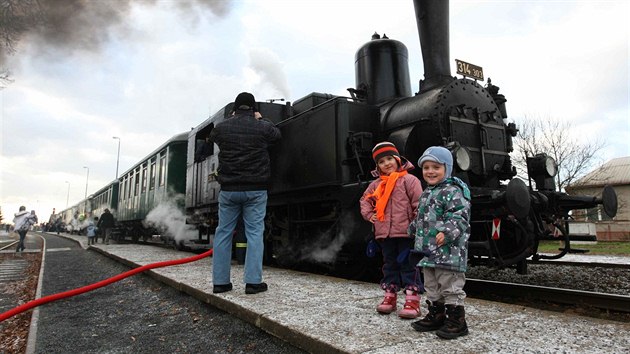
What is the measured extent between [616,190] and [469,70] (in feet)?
96.9

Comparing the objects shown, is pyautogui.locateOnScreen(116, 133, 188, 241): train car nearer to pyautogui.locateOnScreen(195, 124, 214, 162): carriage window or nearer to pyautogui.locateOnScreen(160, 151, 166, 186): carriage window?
pyautogui.locateOnScreen(160, 151, 166, 186): carriage window

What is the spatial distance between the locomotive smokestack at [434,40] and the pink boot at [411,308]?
125 inches

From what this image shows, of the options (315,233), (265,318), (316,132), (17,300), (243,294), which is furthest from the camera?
(315,233)

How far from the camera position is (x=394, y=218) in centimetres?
267

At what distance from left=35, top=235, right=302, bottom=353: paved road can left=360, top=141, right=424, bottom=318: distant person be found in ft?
2.64

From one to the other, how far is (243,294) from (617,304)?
322cm

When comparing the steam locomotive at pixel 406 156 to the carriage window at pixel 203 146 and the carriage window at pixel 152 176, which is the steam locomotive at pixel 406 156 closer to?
the carriage window at pixel 203 146

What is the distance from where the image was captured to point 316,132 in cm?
480

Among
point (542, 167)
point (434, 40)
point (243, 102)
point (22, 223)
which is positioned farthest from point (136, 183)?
point (542, 167)

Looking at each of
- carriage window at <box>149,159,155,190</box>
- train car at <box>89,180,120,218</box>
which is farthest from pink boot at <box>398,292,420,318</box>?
train car at <box>89,180,120,218</box>

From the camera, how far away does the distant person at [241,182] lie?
3.52 meters

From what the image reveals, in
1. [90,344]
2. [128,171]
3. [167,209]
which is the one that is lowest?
[90,344]

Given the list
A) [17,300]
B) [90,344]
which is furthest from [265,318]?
[17,300]

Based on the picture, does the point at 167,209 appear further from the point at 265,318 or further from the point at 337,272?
the point at 265,318
